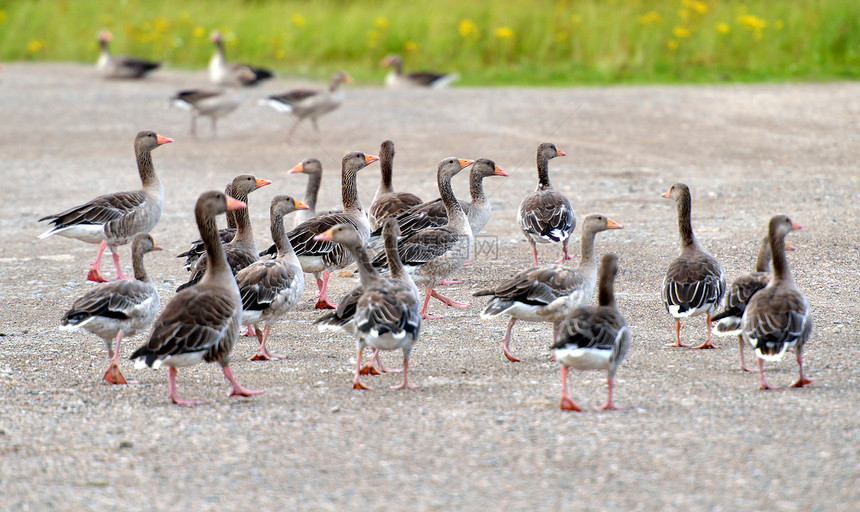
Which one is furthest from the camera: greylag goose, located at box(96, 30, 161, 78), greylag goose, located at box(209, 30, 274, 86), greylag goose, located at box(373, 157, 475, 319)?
greylag goose, located at box(96, 30, 161, 78)

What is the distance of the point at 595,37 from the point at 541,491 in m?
25.0

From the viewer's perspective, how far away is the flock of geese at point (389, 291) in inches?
265

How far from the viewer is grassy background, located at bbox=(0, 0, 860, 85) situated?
88.2 ft

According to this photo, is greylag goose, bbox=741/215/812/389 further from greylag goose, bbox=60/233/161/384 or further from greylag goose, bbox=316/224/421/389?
greylag goose, bbox=60/233/161/384

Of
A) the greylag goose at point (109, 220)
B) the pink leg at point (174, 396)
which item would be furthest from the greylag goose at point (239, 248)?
the pink leg at point (174, 396)

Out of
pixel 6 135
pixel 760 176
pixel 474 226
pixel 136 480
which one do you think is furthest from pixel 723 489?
pixel 6 135

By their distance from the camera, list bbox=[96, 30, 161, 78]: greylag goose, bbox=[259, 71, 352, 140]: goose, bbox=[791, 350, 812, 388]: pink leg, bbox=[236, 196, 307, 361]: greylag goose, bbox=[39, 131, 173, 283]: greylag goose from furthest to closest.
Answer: bbox=[96, 30, 161, 78]: greylag goose → bbox=[259, 71, 352, 140]: goose → bbox=[39, 131, 173, 283]: greylag goose → bbox=[236, 196, 307, 361]: greylag goose → bbox=[791, 350, 812, 388]: pink leg

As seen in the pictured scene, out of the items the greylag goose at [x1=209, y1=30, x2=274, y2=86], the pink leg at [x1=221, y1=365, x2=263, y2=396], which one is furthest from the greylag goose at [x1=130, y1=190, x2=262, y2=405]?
the greylag goose at [x1=209, y1=30, x2=274, y2=86]

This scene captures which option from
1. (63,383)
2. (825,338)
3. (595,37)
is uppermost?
(595,37)

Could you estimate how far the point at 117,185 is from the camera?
53.1 ft

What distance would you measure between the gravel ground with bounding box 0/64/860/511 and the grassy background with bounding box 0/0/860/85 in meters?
11.1

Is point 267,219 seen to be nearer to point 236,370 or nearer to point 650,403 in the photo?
point 236,370

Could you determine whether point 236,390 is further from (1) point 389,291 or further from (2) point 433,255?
(2) point 433,255

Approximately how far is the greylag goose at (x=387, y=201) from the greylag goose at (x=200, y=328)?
4.22m
